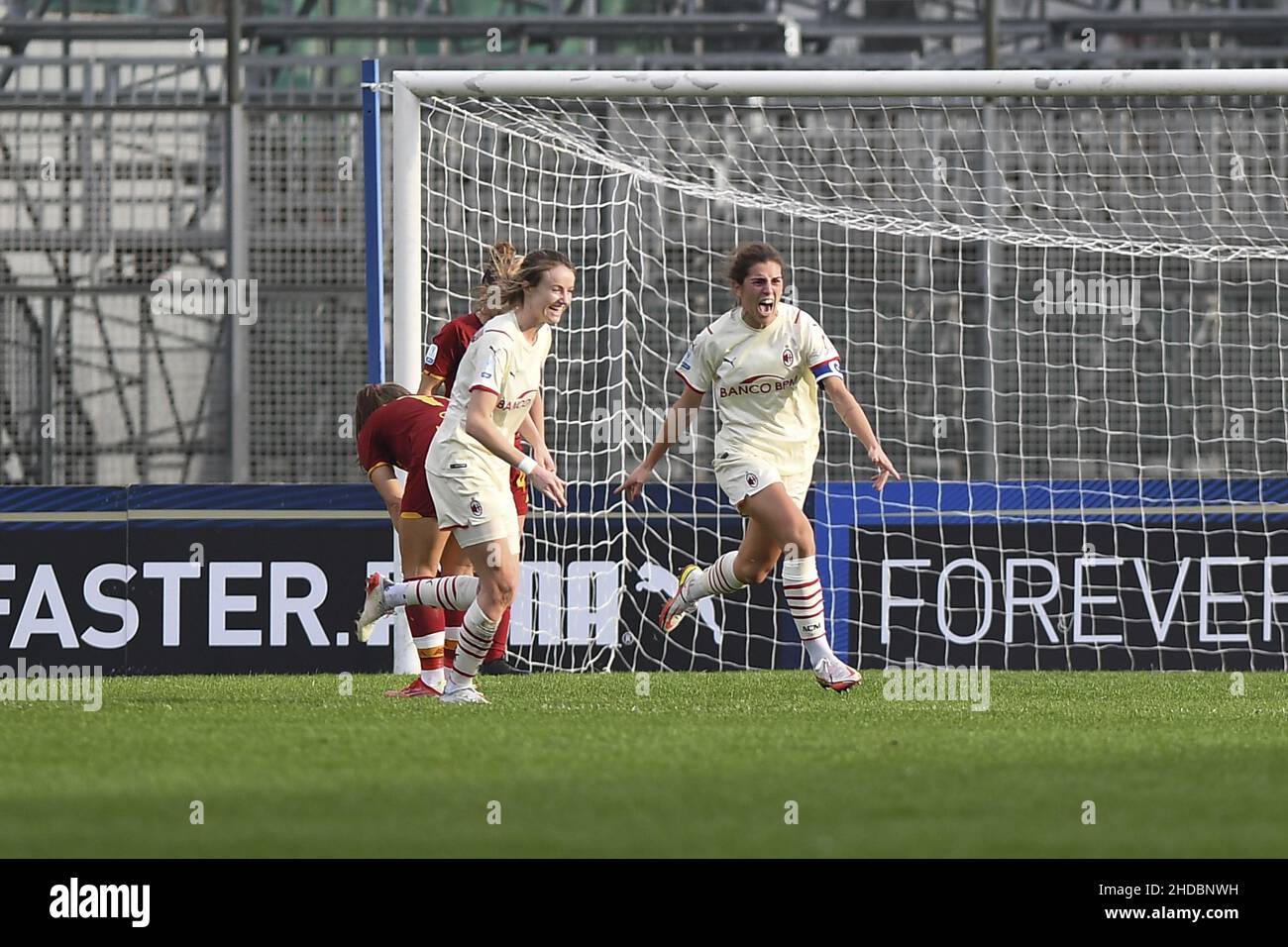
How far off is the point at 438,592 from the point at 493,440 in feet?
2.95

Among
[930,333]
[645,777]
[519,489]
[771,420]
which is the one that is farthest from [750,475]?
[930,333]

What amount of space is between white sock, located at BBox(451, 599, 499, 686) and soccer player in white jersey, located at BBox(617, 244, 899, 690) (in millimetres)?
1005

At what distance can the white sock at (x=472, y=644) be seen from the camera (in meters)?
7.16

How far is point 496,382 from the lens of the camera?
7047 millimetres

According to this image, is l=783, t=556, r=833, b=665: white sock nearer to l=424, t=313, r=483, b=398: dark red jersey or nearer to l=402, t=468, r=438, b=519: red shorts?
l=402, t=468, r=438, b=519: red shorts

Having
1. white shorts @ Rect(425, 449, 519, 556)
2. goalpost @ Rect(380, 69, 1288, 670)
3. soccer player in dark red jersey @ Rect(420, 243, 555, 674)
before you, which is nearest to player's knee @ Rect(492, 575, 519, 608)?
white shorts @ Rect(425, 449, 519, 556)

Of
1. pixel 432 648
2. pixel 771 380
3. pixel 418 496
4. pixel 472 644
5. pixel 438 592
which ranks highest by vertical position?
pixel 771 380

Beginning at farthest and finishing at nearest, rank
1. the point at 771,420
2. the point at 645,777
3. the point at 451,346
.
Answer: the point at 451,346 < the point at 771,420 < the point at 645,777

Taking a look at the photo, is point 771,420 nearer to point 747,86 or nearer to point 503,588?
point 503,588

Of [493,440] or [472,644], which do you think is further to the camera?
[472,644]

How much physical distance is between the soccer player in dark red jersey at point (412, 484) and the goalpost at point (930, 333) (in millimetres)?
530

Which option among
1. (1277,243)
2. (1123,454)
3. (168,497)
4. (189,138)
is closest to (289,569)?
(168,497)

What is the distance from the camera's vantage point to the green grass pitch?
4227 millimetres

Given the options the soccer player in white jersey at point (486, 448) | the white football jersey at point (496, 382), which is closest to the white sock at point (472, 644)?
the soccer player in white jersey at point (486, 448)
